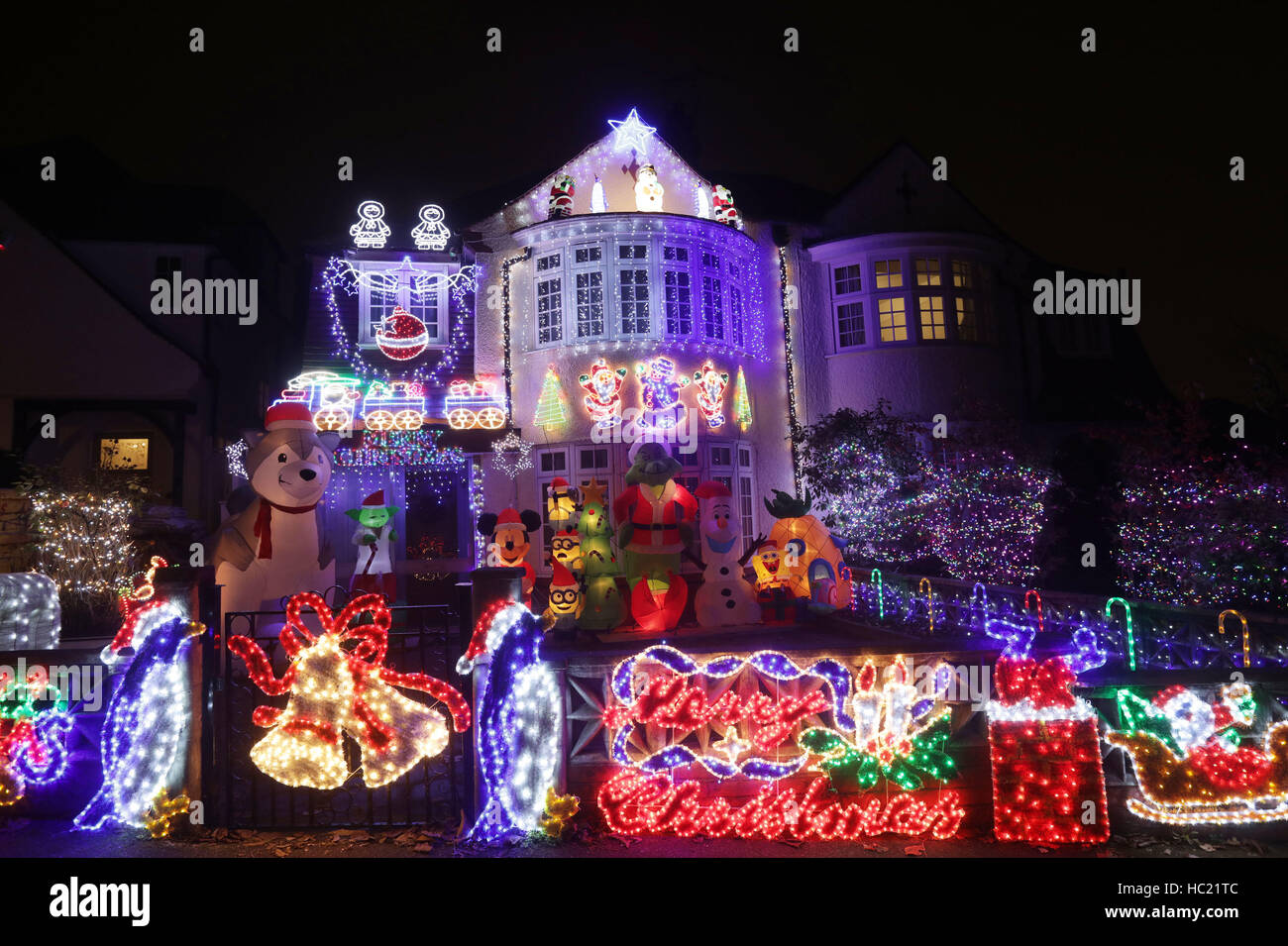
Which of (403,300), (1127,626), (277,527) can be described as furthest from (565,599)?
(403,300)

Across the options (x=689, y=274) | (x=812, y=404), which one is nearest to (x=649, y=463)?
(x=689, y=274)

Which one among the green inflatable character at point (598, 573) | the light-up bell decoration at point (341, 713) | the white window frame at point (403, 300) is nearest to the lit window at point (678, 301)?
the white window frame at point (403, 300)

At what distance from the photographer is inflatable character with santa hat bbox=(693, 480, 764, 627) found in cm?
960

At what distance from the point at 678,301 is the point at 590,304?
1.66 meters

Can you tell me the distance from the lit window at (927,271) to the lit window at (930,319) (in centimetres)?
35

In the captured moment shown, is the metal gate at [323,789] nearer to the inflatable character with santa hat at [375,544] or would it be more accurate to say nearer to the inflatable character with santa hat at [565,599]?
the inflatable character with santa hat at [565,599]

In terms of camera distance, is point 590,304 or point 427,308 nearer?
point 590,304

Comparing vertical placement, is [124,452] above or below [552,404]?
below

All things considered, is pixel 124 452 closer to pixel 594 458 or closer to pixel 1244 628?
pixel 594 458

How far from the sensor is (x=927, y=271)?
16438 mm

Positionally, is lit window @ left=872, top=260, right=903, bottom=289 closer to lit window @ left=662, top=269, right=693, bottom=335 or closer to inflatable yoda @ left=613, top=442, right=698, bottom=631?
lit window @ left=662, top=269, right=693, bottom=335

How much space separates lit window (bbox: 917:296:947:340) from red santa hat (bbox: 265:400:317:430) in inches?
485

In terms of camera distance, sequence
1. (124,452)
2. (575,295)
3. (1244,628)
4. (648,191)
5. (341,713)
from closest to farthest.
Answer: (341,713)
(1244,628)
(575,295)
(648,191)
(124,452)

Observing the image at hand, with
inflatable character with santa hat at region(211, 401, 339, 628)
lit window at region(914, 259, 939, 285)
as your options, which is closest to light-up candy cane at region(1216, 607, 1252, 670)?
inflatable character with santa hat at region(211, 401, 339, 628)
